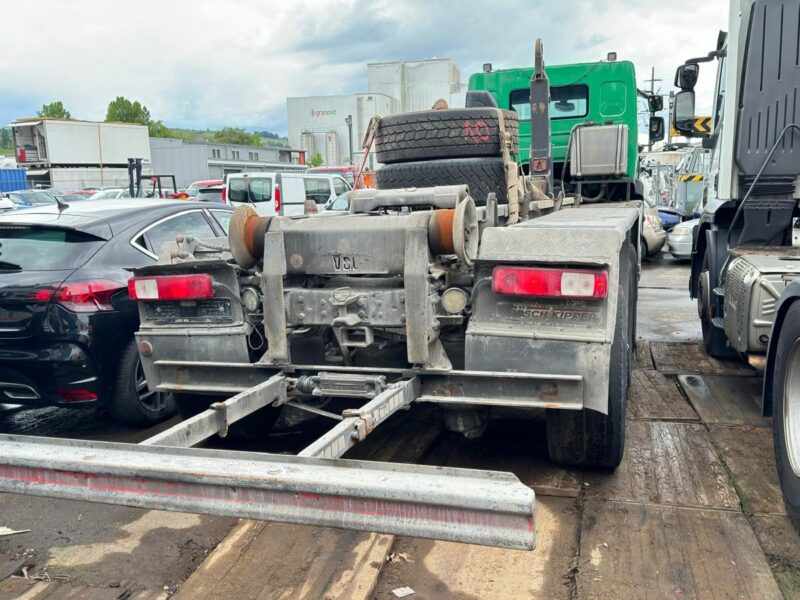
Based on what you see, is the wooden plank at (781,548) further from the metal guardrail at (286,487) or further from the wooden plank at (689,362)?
the wooden plank at (689,362)

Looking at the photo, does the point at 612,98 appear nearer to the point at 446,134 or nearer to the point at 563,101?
the point at 563,101

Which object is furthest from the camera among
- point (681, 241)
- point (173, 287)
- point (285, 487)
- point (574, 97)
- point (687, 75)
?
point (681, 241)

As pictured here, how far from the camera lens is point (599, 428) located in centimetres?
360

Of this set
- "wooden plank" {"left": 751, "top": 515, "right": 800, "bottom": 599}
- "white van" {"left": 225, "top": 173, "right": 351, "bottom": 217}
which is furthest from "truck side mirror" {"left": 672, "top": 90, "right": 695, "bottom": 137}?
"white van" {"left": 225, "top": 173, "right": 351, "bottom": 217}

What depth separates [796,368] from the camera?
11.2 ft

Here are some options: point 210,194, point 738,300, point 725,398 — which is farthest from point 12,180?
point 738,300

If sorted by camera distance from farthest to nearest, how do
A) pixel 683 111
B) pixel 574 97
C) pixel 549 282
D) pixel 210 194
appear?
pixel 210 194 → pixel 574 97 → pixel 683 111 → pixel 549 282

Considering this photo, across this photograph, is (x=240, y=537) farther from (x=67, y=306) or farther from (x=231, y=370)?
(x=67, y=306)

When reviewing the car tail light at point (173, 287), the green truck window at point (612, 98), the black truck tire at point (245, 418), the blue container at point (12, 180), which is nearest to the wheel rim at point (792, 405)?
the black truck tire at point (245, 418)

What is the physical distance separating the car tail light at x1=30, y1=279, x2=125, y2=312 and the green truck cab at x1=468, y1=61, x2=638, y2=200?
429 cm

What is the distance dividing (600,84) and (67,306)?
217 inches

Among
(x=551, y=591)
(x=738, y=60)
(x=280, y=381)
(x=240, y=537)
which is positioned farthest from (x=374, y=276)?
(x=738, y=60)

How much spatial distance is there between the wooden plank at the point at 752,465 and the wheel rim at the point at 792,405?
0.35 m

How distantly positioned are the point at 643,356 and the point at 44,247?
198 inches
